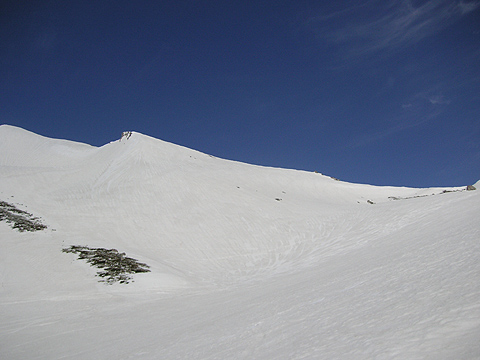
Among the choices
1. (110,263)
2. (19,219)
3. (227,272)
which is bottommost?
(227,272)

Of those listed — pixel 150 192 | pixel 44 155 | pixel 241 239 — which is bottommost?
pixel 241 239

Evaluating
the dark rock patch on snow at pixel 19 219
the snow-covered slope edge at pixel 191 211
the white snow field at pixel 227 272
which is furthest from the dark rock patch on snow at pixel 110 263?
the dark rock patch on snow at pixel 19 219

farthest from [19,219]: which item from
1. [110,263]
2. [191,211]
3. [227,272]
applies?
[227,272]

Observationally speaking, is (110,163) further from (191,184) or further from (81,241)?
(81,241)

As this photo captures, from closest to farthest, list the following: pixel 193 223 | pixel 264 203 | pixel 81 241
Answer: pixel 81 241 → pixel 193 223 → pixel 264 203

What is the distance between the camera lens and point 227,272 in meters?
12.6

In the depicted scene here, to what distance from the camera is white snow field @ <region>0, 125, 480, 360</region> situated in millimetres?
3490

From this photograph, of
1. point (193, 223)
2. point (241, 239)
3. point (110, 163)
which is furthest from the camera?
point (110, 163)

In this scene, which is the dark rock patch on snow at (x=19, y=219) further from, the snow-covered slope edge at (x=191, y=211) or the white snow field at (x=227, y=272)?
the snow-covered slope edge at (x=191, y=211)

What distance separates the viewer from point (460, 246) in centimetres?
521

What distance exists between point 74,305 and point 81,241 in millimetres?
5552

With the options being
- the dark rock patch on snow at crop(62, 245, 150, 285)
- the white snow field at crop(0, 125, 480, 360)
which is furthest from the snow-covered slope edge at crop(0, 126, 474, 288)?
the dark rock patch on snow at crop(62, 245, 150, 285)

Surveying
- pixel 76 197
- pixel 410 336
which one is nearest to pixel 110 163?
pixel 76 197

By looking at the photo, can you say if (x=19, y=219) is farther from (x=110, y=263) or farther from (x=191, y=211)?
(x=191, y=211)
